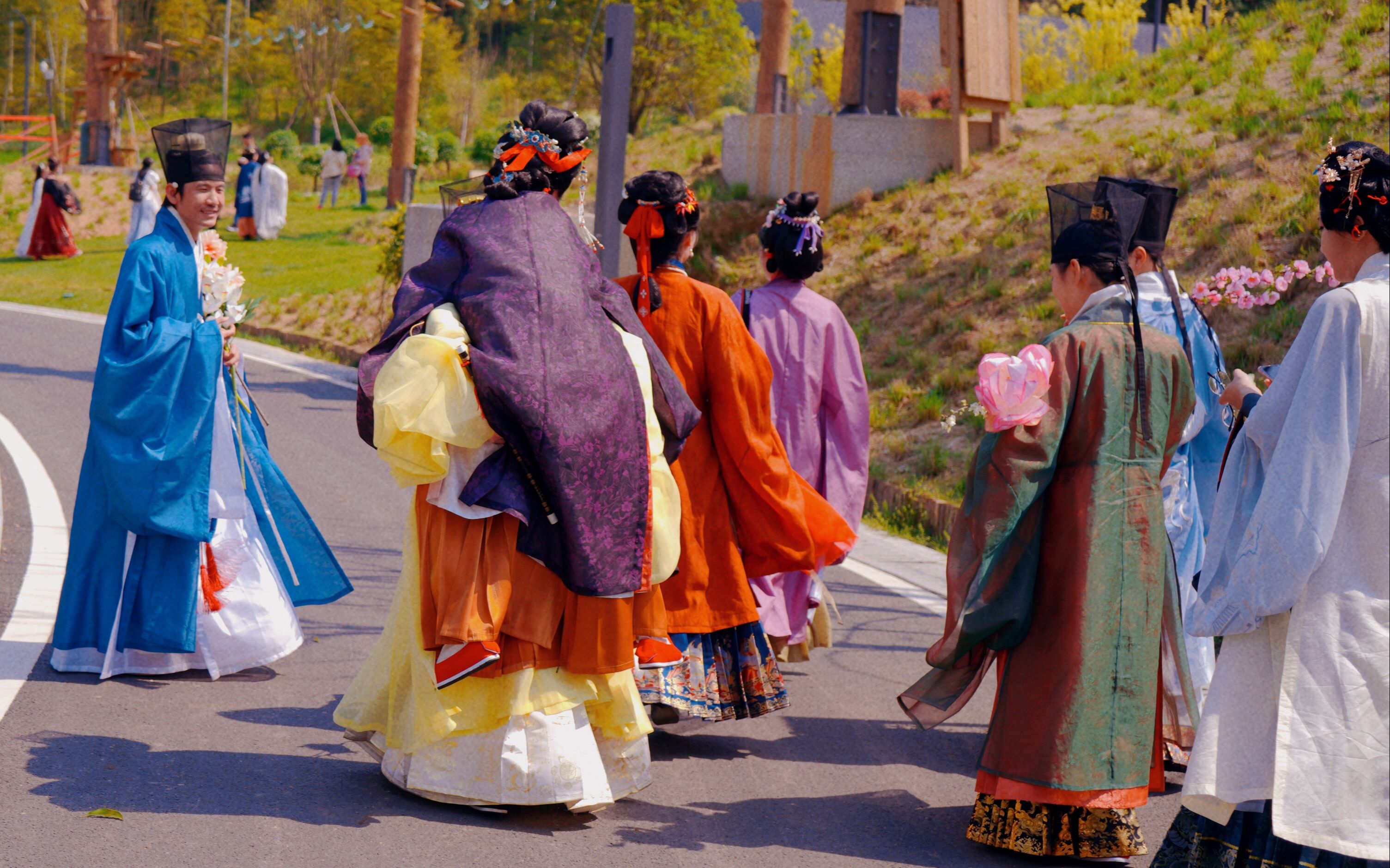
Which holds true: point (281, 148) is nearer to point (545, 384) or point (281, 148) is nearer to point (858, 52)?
point (858, 52)

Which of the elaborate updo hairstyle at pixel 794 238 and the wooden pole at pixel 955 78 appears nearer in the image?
the elaborate updo hairstyle at pixel 794 238

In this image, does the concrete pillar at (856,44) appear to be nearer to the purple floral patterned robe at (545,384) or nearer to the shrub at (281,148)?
the purple floral patterned robe at (545,384)

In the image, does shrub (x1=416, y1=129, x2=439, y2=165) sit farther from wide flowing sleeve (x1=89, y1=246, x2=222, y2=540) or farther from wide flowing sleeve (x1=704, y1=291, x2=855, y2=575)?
wide flowing sleeve (x1=704, y1=291, x2=855, y2=575)

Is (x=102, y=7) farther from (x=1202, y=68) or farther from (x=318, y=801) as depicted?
(x=318, y=801)

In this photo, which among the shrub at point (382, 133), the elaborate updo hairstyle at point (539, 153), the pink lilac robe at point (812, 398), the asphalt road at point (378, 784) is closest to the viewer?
the asphalt road at point (378, 784)

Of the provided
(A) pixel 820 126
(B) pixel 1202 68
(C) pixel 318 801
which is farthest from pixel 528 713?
(B) pixel 1202 68

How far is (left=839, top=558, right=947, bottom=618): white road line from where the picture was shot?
23.8 feet

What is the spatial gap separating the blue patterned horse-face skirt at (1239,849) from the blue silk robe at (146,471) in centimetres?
339

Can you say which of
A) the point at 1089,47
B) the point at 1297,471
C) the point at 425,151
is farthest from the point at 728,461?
the point at 425,151

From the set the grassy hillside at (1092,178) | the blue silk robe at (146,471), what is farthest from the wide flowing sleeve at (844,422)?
the grassy hillside at (1092,178)

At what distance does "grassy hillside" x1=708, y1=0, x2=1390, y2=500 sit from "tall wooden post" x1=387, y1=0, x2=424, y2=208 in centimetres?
1292

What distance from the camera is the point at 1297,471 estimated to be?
3.13 m

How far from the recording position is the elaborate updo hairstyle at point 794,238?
5.70 meters

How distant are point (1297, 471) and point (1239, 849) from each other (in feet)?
3.16
